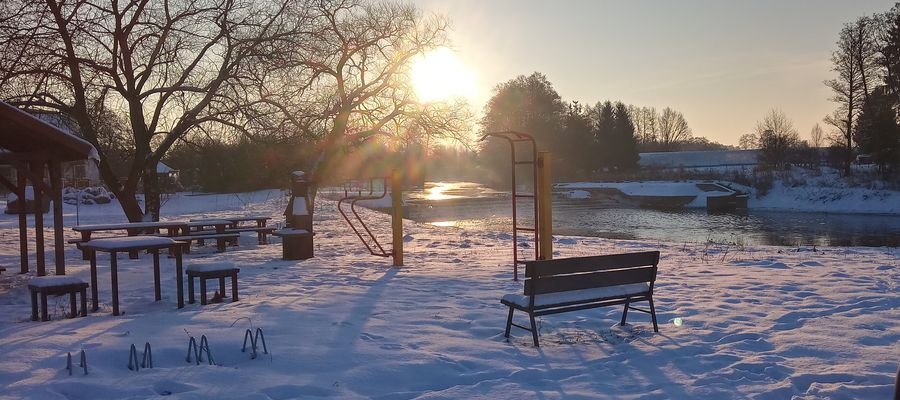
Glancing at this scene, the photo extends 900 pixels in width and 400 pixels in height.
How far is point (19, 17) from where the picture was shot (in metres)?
14.0

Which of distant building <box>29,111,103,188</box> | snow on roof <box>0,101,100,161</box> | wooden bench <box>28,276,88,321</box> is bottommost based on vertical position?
wooden bench <box>28,276,88,321</box>

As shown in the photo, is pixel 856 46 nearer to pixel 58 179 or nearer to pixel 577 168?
pixel 577 168

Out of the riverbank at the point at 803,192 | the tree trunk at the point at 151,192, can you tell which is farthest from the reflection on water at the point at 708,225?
the tree trunk at the point at 151,192

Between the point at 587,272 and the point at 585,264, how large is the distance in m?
0.19

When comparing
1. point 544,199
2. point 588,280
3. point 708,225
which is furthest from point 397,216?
point 708,225

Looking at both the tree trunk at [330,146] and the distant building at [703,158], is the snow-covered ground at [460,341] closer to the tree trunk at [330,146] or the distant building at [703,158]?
the tree trunk at [330,146]

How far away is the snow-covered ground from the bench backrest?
52cm

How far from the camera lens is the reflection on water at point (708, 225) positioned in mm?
21625

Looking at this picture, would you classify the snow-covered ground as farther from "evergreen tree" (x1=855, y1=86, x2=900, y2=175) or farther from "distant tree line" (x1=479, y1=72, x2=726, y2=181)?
"distant tree line" (x1=479, y1=72, x2=726, y2=181)

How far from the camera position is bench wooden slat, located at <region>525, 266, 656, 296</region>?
576cm

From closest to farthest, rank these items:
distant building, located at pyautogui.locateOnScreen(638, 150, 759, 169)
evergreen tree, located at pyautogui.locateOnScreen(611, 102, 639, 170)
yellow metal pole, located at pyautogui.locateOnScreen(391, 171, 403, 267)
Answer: yellow metal pole, located at pyautogui.locateOnScreen(391, 171, 403, 267)
evergreen tree, located at pyautogui.locateOnScreen(611, 102, 639, 170)
distant building, located at pyautogui.locateOnScreen(638, 150, 759, 169)

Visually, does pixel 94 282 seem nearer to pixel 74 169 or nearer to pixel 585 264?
pixel 585 264

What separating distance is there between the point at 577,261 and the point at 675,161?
81080 millimetres

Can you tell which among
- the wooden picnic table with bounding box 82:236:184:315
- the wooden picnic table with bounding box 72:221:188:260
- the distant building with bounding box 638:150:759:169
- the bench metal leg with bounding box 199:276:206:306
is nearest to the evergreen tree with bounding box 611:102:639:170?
the distant building with bounding box 638:150:759:169
